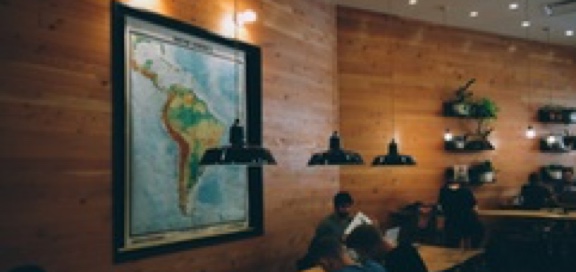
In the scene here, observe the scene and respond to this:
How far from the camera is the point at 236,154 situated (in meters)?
3.47

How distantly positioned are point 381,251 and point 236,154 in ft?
4.40

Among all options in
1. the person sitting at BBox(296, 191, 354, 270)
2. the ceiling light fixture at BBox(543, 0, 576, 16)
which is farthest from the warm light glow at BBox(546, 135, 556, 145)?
the person sitting at BBox(296, 191, 354, 270)

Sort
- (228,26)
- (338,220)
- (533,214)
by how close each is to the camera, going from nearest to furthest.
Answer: (228,26)
(338,220)
(533,214)

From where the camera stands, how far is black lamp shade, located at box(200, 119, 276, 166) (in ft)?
11.3

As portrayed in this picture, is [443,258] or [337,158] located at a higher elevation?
[337,158]

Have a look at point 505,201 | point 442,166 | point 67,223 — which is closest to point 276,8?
point 67,223

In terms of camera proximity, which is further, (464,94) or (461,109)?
(464,94)

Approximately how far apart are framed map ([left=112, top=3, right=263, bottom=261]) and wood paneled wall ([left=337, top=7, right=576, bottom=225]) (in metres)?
2.49

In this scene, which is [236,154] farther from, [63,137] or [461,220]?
[461,220]

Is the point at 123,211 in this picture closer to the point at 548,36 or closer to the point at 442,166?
the point at 442,166

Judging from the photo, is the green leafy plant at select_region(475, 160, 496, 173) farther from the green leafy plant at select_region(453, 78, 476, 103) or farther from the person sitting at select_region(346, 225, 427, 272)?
the person sitting at select_region(346, 225, 427, 272)

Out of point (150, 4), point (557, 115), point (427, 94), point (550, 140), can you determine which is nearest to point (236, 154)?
point (150, 4)

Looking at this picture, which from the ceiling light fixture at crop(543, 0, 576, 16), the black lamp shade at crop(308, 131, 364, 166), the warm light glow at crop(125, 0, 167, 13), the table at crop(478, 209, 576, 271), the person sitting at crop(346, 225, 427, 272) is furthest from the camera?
the table at crop(478, 209, 576, 271)

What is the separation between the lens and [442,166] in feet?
29.6
